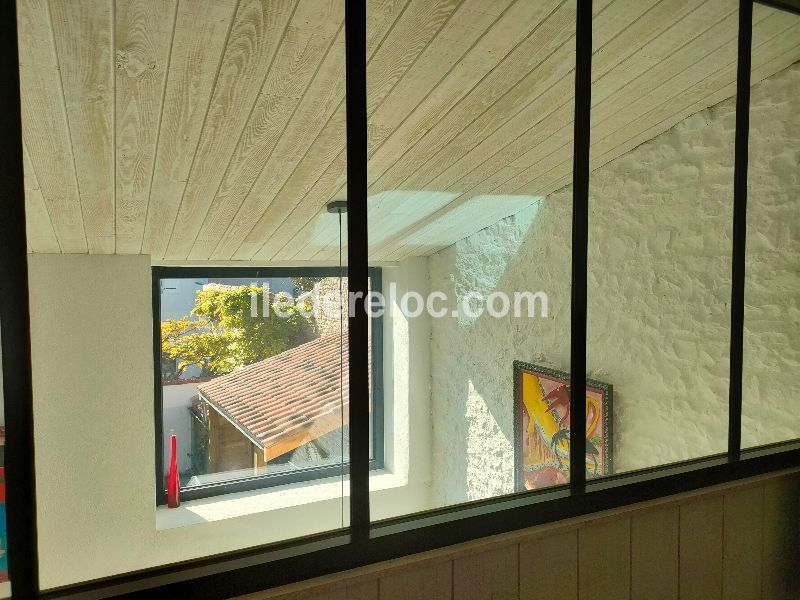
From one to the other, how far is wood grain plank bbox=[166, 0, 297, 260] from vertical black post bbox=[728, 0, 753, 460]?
3.28 feet

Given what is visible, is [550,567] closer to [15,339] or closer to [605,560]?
[605,560]

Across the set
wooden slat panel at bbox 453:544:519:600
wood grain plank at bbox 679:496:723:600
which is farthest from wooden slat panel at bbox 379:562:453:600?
wood grain plank at bbox 679:496:723:600

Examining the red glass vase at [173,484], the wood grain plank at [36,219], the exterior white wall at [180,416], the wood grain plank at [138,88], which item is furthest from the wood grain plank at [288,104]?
the red glass vase at [173,484]

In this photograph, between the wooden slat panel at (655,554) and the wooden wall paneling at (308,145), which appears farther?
the wooden wall paneling at (308,145)

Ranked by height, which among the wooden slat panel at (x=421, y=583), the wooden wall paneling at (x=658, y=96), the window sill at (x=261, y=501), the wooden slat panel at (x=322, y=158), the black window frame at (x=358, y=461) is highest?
the wooden wall paneling at (x=658, y=96)

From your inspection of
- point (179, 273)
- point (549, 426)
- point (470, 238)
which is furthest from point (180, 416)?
point (549, 426)

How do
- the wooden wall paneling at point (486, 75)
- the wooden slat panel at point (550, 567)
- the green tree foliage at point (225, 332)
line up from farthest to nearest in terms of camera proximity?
the green tree foliage at point (225, 332), the wooden wall paneling at point (486, 75), the wooden slat panel at point (550, 567)

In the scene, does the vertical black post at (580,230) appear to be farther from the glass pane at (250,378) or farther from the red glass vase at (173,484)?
the red glass vase at (173,484)

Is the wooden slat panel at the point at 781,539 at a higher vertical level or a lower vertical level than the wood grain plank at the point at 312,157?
lower

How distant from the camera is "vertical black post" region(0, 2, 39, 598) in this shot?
0.68m

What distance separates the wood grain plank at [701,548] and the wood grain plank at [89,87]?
163cm

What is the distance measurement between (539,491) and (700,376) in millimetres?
1490

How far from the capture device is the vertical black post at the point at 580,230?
41.5 inches

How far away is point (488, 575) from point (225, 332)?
3.16m
